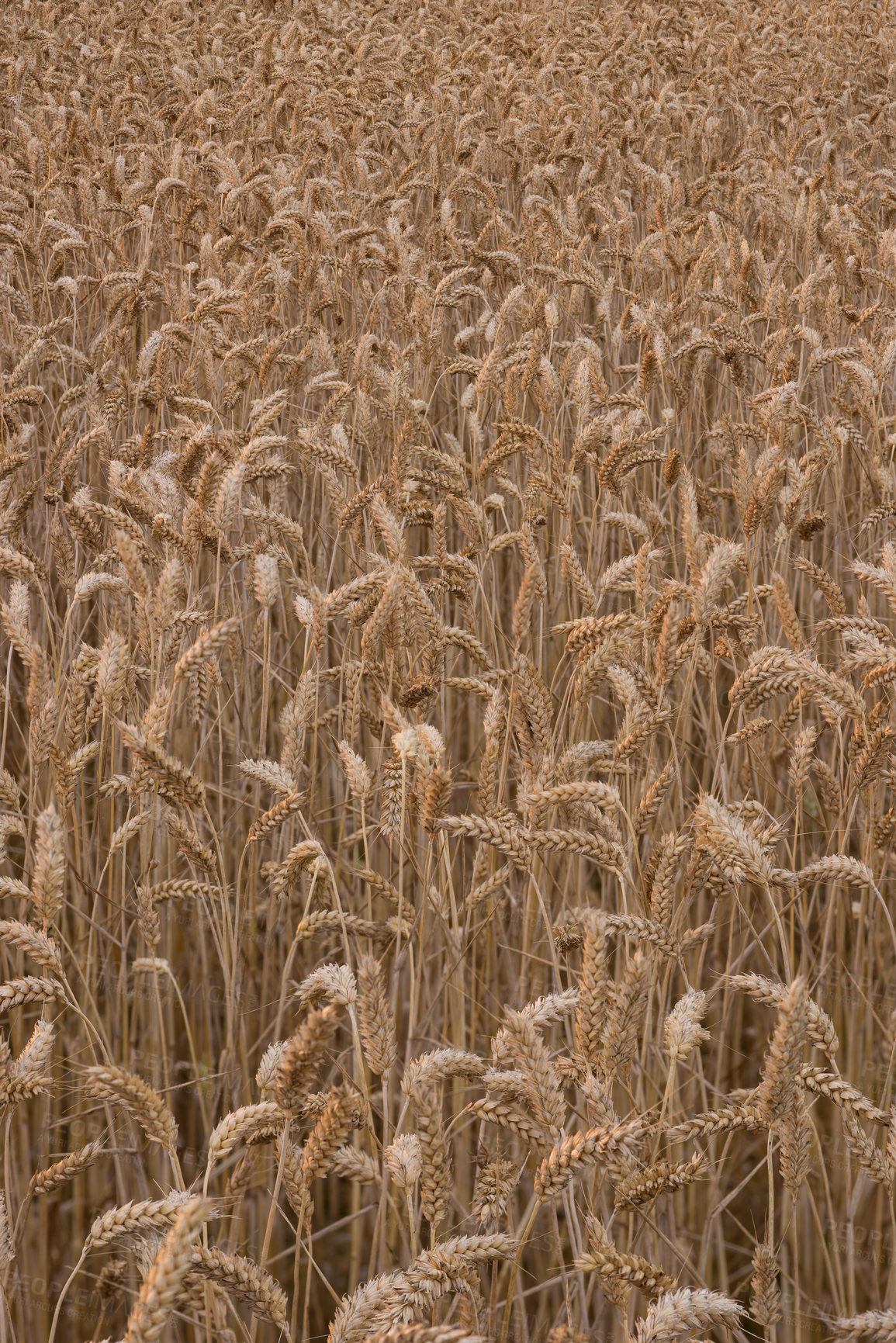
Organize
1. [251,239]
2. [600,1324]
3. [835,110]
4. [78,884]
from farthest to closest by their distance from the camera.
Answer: [835,110]
[251,239]
[78,884]
[600,1324]

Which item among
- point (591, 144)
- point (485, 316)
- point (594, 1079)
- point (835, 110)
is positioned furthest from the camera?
point (835, 110)

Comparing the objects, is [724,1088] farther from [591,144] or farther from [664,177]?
[591,144]

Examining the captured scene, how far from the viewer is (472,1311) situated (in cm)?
103

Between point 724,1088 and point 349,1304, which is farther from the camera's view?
point 724,1088

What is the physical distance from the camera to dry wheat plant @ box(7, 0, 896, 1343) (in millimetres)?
1129

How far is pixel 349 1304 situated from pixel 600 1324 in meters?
0.63

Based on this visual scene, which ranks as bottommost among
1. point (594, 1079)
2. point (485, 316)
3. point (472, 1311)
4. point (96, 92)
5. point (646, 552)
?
point (472, 1311)

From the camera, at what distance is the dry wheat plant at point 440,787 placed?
1.13 m

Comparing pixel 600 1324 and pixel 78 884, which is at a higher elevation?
pixel 78 884

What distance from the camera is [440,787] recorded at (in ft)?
4.09

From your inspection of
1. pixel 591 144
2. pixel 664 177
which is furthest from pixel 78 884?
pixel 591 144

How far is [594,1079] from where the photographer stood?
102 cm

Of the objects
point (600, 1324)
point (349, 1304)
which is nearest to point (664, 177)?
point (600, 1324)

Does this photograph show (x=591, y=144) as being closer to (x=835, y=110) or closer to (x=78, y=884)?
(x=835, y=110)
